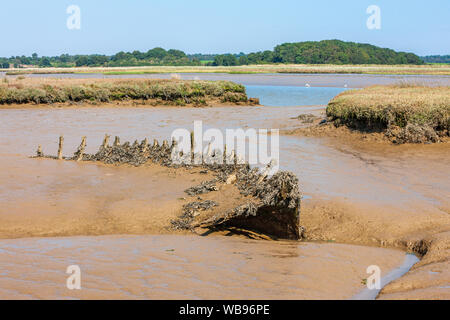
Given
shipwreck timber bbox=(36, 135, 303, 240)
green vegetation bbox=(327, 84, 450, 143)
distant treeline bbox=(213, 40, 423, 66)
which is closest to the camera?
shipwreck timber bbox=(36, 135, 303, 240)

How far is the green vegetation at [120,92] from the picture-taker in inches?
1167

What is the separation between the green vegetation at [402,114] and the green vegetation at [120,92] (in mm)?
15163

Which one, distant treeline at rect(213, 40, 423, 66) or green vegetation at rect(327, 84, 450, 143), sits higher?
distant treeline at rect(213, 40, 423, 66)

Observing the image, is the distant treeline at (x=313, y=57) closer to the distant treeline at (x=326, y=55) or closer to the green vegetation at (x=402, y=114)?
the distant treeline at (x=326, y=55)

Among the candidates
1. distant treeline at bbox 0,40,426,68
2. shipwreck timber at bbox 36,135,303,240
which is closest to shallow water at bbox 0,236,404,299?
shipwreck timber at bbox 36,135,303,240

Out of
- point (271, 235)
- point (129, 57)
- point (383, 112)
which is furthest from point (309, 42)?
point (271, 235)

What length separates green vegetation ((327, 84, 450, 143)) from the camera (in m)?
15.0

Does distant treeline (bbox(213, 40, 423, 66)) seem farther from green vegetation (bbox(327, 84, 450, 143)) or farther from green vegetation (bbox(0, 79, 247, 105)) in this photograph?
green vegetation (bbox(327, 84, 450, 143))

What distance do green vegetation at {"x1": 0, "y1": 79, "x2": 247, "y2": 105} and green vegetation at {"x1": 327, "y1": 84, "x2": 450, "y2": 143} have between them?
15163 millimetres

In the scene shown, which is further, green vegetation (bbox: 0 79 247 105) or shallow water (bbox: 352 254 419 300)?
green vegetation (bbox: 0 79 247 105)

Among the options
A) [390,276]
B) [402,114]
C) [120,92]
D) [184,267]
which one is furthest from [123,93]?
[390,276]

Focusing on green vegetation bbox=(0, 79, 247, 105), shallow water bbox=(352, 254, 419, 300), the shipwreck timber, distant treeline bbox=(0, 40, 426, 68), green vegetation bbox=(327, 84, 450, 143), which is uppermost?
distant treeline bbox=(0, 40, 426, 68)

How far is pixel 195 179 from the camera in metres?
11.5
